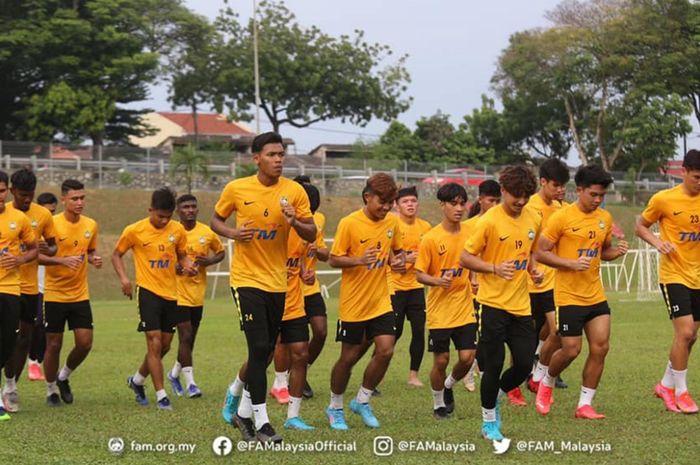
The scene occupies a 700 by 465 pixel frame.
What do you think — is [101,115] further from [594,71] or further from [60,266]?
[60,266]

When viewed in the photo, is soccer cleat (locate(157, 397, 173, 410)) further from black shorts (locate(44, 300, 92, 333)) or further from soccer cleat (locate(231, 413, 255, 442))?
soccer cleat (locate(231, 413, 255, 442))

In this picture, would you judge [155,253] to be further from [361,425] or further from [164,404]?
[361,425]

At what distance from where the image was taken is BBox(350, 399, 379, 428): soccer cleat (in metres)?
9.76

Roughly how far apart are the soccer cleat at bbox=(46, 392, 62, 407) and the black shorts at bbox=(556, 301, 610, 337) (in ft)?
18.2

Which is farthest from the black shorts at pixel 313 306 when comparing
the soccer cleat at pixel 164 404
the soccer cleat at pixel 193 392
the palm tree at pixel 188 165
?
the palm tree at pixel 188 165

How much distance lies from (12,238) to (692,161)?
674cm

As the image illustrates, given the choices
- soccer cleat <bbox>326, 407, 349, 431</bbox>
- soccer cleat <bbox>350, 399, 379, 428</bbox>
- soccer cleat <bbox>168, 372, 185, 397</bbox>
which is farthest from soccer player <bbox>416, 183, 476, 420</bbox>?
soccer cleat <bbox>168, 372, 185, 397</bbox>

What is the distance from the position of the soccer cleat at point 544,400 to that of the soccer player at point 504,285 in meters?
1.41

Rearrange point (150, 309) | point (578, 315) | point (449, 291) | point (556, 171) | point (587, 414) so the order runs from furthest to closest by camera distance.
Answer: point (150, 309) < point (556, 171) < point (449, 291) < point (578, 315) < point (587, 414)

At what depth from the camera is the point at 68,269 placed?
12.0 meters

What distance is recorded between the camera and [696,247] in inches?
412

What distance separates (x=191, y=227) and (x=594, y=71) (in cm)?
4842

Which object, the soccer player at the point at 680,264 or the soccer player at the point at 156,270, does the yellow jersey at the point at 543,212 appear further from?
the soccer player at the point at 156,270

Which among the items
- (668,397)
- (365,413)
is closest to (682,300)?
(668,397)
